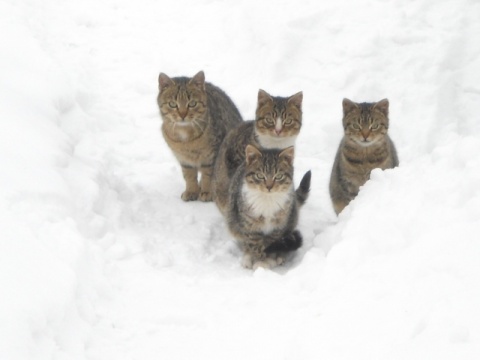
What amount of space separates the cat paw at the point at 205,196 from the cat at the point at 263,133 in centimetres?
33

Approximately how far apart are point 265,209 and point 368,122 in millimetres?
1351

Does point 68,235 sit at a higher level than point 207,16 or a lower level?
higher

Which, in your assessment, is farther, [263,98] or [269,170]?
[263,98]

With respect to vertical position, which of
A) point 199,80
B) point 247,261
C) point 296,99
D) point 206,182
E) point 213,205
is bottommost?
point 213,205

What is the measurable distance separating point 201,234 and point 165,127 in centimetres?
138

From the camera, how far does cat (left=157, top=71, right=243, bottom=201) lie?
6625mm

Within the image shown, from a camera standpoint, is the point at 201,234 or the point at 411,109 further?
the point at 411,109

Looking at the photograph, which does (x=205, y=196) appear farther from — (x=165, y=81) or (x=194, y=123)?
(x=165, y=81)

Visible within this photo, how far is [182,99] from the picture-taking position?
6.59 meters

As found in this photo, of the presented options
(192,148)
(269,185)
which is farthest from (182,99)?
(269,185)

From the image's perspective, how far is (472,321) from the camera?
10.5 feet

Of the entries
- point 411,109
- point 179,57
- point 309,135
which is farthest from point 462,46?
point 179,57

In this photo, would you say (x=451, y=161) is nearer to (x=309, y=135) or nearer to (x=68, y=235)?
(x=68, y=235)

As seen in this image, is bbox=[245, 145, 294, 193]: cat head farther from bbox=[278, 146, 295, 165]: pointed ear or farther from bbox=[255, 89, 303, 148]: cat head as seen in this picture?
bbox=[255, 89, 303, 148]: cat head
